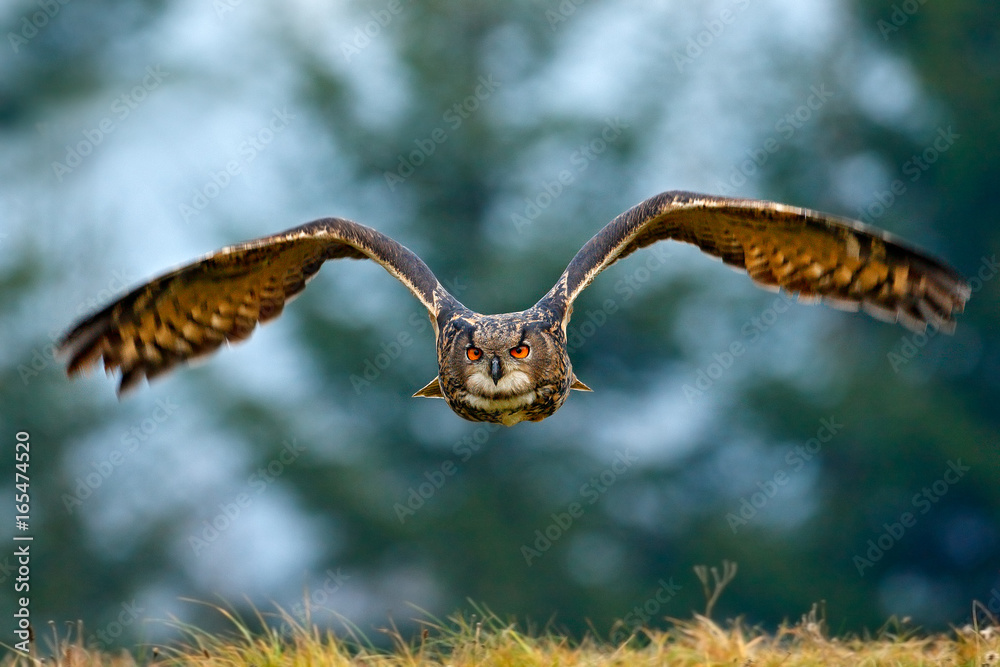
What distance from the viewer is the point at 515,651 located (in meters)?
5.34

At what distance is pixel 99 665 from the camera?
554 centimetres

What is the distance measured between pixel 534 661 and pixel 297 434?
1312 cm

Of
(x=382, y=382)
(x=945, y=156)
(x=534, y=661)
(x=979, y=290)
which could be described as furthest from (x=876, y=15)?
(x=534, y=661)

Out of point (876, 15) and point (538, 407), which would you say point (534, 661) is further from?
point (876, 15)

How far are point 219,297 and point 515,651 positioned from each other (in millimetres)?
2530
